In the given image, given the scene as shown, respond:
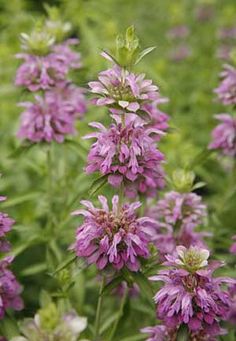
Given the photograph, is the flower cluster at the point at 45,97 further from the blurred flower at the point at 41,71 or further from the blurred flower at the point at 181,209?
the blurred flower at the point at 181,209

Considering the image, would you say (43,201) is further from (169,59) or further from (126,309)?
(169,59)

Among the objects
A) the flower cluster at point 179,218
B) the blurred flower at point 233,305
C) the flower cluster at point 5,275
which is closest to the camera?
the flower cluster at point 5,275

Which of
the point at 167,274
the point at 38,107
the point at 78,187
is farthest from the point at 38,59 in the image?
the point at 167,274

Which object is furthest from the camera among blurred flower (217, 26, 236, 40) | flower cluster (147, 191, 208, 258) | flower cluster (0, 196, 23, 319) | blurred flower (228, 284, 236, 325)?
blurred flower (217, 26, 236, 40)

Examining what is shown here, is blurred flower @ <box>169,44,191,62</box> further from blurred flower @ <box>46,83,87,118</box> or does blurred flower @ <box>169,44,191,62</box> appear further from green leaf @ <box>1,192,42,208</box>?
green leaf @ <box>1,192,42,208</box>

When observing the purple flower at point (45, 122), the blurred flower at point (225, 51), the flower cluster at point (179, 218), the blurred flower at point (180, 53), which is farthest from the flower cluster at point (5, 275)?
the blurred flower at point (180, 53)

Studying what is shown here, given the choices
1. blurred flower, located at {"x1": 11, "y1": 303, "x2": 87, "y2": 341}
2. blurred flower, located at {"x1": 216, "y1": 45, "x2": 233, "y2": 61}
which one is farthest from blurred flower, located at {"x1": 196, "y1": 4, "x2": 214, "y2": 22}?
blurred flower, located at {"x1": 11, "y1": 303, "x2": 87, "y2": 341}
